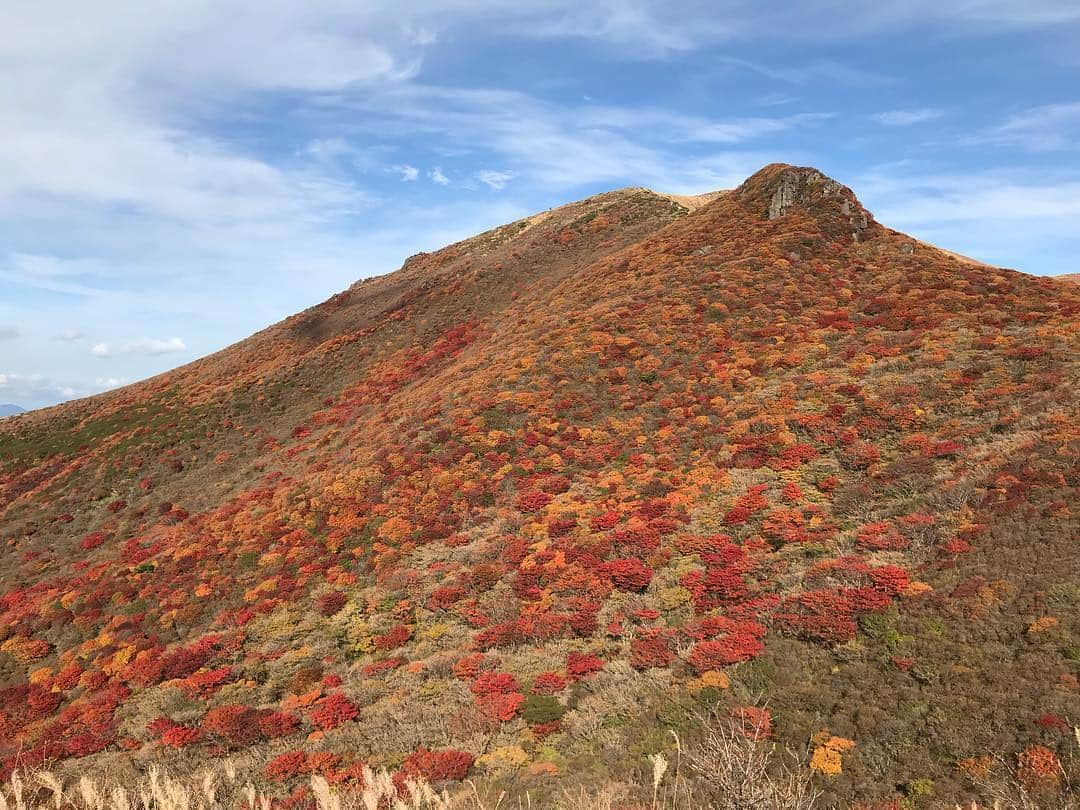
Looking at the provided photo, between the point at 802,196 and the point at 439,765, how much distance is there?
52.1 metres

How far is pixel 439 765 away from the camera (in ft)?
46.1

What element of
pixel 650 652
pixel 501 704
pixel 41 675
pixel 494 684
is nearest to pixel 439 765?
pixel 501 704

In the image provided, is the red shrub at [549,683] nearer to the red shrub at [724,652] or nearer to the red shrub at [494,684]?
the red shrub at [494,684]

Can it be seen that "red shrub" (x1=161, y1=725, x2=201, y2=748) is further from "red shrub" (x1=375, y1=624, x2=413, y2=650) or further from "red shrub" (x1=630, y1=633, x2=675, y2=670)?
"red shrub" (x1=630, y1=633, x2=675, y2=670)

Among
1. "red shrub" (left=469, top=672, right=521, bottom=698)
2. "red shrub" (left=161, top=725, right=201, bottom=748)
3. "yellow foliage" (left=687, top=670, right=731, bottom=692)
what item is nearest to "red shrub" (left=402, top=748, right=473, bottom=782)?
"red shrub" (left=469, top=672, right=521, bottom=698)

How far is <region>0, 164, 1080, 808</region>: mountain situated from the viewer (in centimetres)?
1403

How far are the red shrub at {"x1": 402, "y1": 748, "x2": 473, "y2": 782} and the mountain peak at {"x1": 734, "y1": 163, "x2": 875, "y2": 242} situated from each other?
4639cm

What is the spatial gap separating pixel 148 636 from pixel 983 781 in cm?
2827

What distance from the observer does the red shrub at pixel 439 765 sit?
1376 cm

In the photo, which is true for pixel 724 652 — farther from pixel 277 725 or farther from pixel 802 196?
pixel 802 196

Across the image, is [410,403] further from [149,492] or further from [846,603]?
[846,603]

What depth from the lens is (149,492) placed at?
4225 centimetres

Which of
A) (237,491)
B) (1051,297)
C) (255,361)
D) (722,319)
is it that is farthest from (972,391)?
(255,361)

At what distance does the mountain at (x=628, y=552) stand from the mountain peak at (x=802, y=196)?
18.8 inches
